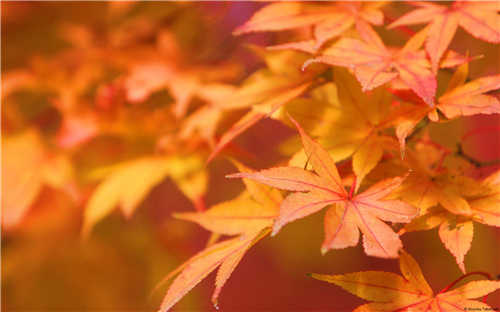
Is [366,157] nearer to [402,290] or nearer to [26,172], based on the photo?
[402,290]

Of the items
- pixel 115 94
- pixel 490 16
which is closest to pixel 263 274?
pixel 115 94

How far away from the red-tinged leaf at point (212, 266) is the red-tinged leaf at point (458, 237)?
152mm

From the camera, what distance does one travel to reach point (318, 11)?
0.54 m

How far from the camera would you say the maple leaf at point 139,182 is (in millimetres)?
719

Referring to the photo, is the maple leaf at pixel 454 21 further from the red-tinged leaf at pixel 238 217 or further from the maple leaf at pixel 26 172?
the maple leaf at pixel 26 172

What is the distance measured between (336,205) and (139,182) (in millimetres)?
425

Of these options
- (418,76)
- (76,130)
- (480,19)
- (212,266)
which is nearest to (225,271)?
(212,266)

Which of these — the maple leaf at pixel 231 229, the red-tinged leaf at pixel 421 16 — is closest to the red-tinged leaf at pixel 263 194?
the maple leaf at pixel 231 229

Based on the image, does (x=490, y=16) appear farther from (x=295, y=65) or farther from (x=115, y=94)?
(x=115, y=94)

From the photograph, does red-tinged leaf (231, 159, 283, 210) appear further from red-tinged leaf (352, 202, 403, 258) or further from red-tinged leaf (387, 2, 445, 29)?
red-tinged leaf (387, 2, 445, 29)

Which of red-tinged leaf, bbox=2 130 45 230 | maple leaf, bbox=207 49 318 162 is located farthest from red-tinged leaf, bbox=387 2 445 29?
red-tinged leaf, bbox=2 130 45 230

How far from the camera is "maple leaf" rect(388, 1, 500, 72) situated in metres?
0.45

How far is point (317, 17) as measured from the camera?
1.74ft

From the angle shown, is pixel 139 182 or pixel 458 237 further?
pixel 139 182
